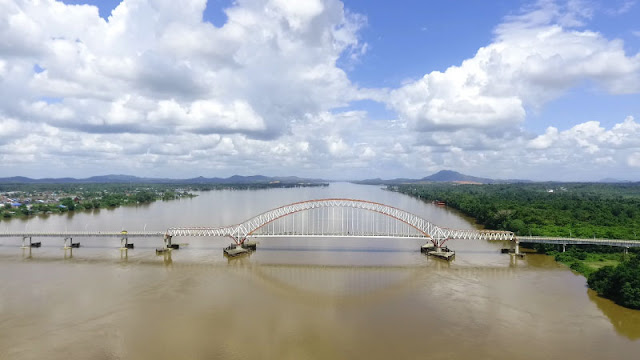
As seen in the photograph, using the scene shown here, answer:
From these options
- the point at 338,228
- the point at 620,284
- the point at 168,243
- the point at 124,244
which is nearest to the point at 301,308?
the point at 620,284

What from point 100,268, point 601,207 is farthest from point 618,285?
point 601,207

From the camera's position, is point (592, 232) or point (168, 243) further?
point (592, 232)

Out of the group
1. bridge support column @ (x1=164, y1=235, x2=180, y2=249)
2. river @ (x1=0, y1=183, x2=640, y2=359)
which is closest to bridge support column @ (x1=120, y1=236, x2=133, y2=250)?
river @ (x1=0, y1=183, x2=640, y2=359)

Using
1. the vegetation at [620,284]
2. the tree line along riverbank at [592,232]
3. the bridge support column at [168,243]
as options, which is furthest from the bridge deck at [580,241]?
the bridge support column at [168,243]

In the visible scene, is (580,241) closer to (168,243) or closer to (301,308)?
(301,308)

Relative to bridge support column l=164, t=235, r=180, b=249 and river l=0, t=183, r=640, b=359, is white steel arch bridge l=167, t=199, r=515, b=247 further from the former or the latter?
river l=0, t=183, r=640, b=359

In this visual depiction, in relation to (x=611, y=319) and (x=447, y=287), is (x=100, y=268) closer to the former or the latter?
(x=447, y=287)

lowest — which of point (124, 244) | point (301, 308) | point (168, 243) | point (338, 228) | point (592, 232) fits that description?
point (301, 308)

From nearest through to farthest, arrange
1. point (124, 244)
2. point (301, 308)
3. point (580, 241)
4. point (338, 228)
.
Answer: point (301, 308), point (580, 241), point (124, 244), point (338, 228)
